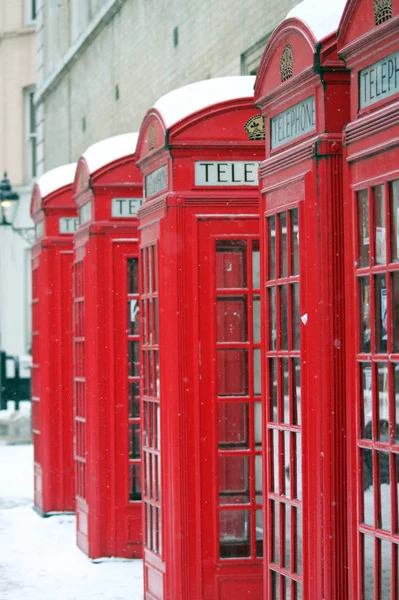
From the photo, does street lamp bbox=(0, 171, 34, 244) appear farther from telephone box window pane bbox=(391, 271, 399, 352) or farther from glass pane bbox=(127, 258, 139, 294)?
telephone box window pane bbox=(391, 271, 399, 352)

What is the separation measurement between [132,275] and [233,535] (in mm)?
2725

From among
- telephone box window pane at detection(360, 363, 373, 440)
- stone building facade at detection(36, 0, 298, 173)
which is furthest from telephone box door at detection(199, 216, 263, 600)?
stone building facade at detection(36, 0, 298, 173)

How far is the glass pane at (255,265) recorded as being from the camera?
7.23 metres

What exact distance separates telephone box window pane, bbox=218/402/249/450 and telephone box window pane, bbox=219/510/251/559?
37cm

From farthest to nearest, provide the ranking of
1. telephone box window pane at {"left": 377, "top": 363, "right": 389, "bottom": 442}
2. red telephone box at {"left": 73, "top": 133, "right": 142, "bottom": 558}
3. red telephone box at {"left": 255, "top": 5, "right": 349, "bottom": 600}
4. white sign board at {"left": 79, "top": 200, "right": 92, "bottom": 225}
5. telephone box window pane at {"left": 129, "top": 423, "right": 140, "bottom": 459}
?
white sign board at {"left": 79, "top": 200, "right": 92, "bottom": 225}
telephone box window pane at {"left": 129, "top": 423, "right": 140, "bottom": 459}
red telephone box at {"left": 73, "top": 133, "right": 142, "bottom": 558}
red telephone box at {"left": 255, "top": 5, "right": 349, "bottom": 600}
telephone box window pane at {"left": 377, "top": 363, "right": 389, "bottom": 442}

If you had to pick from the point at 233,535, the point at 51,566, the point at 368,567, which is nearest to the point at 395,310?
the point at 368,567

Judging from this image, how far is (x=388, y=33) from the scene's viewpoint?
4.52 metres

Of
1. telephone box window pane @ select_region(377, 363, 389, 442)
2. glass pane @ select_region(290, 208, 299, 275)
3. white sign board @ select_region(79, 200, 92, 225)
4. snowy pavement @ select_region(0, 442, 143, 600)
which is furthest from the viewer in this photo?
white sign board @ select_region(79, 200, 92, 225)

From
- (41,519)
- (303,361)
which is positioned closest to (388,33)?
(303,361)

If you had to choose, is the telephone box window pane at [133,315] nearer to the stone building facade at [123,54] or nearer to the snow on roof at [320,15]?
the stone building facade at [123,54]

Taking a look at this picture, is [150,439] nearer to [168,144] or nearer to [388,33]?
[168,144]

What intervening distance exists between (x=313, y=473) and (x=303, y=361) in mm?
443

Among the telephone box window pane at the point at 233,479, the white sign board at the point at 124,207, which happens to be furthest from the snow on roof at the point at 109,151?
the telephone box window pane at the point at 233,479

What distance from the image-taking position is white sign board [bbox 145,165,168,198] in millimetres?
7461
